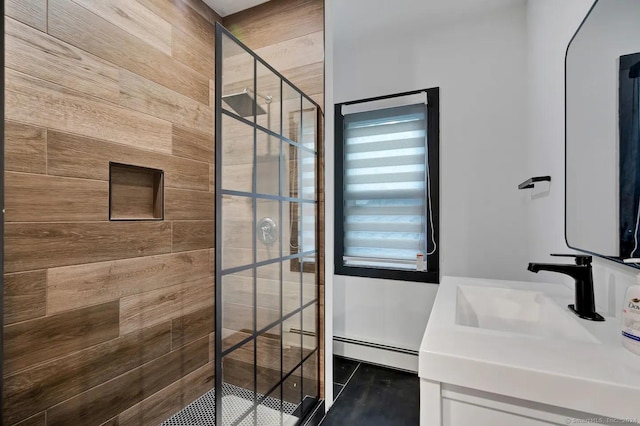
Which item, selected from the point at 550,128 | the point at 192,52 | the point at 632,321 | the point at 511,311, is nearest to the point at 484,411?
the point at 632,321

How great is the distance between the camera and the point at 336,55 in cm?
246

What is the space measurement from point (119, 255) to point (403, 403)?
1.84 metres

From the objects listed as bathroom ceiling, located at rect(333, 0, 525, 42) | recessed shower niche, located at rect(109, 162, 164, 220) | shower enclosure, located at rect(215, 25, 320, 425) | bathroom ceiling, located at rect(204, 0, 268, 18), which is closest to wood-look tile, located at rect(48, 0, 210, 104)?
bathroom ceiling, located at rect(204, 0, 268, 18)

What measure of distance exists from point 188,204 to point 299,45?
1.19 meters

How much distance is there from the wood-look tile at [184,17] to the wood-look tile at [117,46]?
0.12 ft

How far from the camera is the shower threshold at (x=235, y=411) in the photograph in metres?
1.17

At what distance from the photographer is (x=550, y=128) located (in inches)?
56.6

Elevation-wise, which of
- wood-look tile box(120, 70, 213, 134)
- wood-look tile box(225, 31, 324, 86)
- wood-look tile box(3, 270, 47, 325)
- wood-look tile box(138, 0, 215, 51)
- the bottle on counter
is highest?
wood-look tile box(138, 0, 215, 51)

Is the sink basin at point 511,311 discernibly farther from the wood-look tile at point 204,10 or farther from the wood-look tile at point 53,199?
the wood-look tile at point 204,10

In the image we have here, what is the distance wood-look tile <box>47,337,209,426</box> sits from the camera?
1.31m

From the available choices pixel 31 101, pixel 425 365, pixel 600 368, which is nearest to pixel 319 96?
pixel 31 101

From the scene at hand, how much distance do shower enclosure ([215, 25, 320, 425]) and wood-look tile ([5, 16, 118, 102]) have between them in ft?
2.40

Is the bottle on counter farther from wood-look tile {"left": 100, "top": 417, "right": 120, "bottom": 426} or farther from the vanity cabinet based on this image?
wood-look tile {"left": 100, "top": 417, "right": 120, "bottom": 426}

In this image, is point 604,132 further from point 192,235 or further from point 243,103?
point 192,235
